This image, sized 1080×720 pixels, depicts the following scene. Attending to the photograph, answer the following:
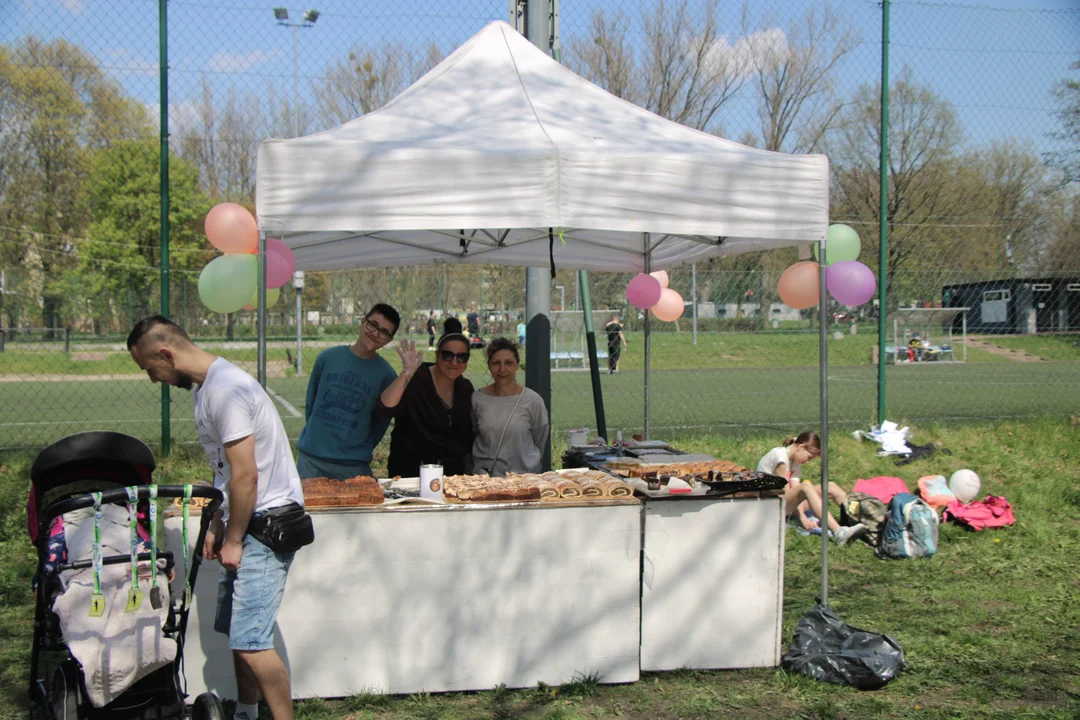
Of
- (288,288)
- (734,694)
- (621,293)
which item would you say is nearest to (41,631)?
(734,694)

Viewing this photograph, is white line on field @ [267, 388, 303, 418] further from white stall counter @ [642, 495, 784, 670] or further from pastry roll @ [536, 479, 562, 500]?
white stall counter @ [642, 495, 784, 670]

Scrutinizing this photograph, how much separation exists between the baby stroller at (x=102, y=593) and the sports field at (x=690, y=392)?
7.23m

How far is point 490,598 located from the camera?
418 cm

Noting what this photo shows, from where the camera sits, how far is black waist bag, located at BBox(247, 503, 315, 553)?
317 centimetres

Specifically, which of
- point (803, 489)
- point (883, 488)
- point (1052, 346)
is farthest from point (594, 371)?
point (1052, 346)

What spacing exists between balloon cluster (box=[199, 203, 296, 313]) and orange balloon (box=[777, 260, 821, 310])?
9.77ft

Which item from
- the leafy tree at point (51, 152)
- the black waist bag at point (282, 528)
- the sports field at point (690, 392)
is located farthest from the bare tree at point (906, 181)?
the leafy tree at point (51, 152)

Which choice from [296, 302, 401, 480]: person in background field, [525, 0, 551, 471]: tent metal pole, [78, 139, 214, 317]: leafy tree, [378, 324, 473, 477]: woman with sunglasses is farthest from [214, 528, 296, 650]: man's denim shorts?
[78, 139, 214, 317]: leafy tree

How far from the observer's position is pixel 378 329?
4.80 m

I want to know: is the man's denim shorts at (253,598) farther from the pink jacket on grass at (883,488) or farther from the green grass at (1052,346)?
the green grass at (1052,346)

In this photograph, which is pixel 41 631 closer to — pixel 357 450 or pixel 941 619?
pixel 357 450

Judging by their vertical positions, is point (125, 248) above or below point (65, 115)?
below

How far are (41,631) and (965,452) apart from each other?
903cm

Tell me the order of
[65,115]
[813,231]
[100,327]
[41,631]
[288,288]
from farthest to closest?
[65,115] → [288,288] → [100,327] → [813,231] → [41,631]
